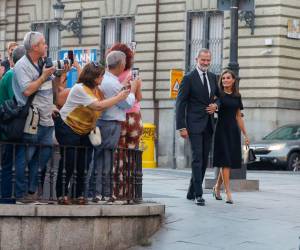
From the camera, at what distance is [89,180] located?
987 centimetres

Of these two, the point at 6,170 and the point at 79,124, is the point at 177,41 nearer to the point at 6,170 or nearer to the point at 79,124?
the point at 79,124

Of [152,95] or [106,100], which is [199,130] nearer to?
[106,100]

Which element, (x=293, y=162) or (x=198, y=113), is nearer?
(x=198, y=113)

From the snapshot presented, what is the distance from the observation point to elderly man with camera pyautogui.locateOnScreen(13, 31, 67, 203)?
9594 mm

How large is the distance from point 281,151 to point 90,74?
17.5m

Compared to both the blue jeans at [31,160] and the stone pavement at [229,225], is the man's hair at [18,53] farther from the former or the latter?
the stone pavement at [229,225]

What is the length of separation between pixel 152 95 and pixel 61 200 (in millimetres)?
23036

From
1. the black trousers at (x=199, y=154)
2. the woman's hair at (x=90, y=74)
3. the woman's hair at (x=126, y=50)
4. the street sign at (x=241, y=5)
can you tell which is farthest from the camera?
the street sign at (x=241, y=5)

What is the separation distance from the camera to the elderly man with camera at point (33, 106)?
31.5 feet

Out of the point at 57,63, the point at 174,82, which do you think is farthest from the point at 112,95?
the point at 174,82

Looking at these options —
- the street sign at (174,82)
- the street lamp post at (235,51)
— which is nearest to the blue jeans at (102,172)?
the street lamp post at (235,51)

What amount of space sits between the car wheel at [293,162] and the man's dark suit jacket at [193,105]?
15.2 meters

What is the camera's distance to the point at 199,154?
11.9m

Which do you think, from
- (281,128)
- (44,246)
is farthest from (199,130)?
(281,128)
